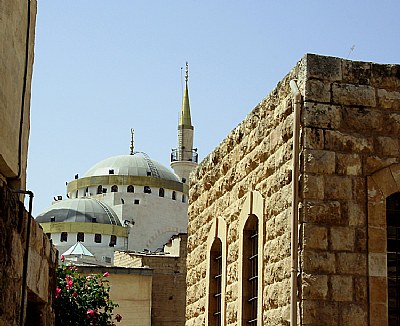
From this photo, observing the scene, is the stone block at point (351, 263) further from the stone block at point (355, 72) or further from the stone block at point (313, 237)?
the stone block at point (355, 72)

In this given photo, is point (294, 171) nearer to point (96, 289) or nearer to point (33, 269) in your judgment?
point (33, 269)

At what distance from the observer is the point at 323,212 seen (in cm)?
810

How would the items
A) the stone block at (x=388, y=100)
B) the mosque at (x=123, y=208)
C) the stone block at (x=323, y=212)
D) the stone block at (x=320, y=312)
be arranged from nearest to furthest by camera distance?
the stone block at (x=320, y=312), the stone block at (x=323, y=212), the stone block at (x=388, y=100), the mosque at (x=123, y=208)

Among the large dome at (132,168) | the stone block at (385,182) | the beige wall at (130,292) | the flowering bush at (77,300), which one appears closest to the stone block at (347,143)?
the stone block at (385,182)

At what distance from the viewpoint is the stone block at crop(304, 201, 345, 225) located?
805cm

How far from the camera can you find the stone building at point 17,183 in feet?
19.0

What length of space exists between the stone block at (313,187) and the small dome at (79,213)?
60198 mm

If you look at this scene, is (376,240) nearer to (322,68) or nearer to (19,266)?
(322,68)

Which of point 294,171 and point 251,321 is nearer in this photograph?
point 294,171

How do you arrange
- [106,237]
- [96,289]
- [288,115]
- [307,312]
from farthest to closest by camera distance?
[106,237]
[96,289]
[288,115]
[307,312]

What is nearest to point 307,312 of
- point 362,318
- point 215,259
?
point 362,318

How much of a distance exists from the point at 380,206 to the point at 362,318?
103 centimetres

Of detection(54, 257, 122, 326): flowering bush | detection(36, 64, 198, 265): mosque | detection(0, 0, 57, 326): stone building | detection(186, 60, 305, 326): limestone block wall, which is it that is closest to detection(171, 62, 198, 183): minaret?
detection(36, 64, 198, 265): mosque

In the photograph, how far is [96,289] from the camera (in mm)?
16641
